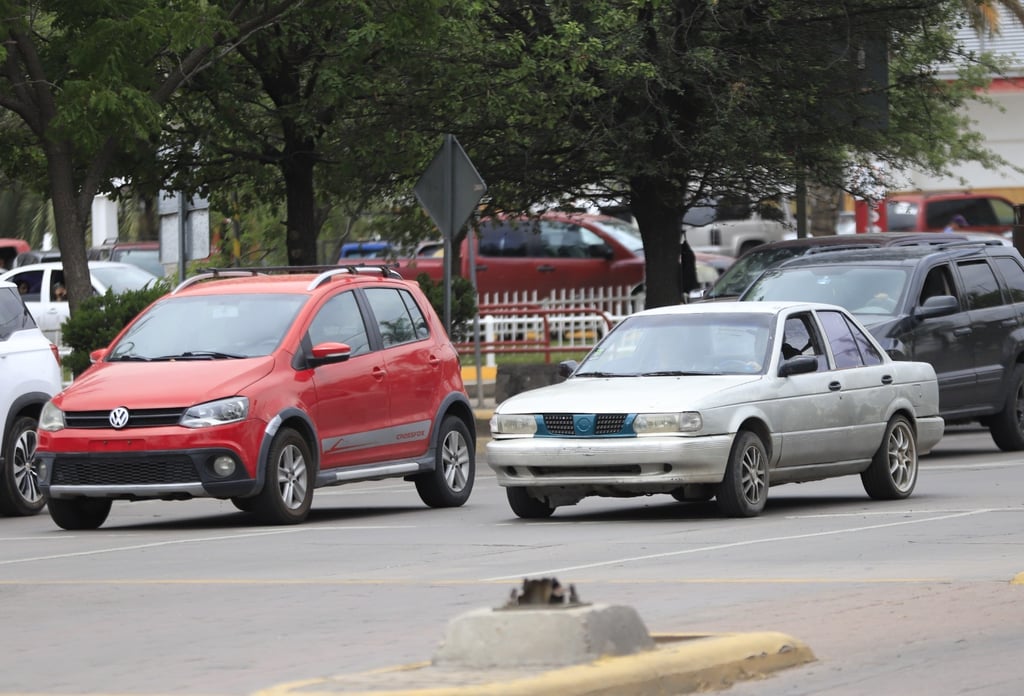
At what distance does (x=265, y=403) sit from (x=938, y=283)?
27.5 feet

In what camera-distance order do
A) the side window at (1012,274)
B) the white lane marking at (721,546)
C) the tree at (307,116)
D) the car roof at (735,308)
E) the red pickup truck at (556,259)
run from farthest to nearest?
1. the red pickup truck at (556,259)
2. the tree at (307,116)
3. the side window at (1012,274)
4. the car roof at (735,308)
5. the white lane marking at (721,546)

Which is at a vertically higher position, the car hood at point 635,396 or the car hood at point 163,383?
the car hood at point 163,383

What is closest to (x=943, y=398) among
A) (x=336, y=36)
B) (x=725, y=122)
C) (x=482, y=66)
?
(x=725, y=122)

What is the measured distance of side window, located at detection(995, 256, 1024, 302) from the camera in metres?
21.1

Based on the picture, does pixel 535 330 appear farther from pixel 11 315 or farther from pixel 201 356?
pixel 201 356

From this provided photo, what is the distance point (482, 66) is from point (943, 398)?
7.72 meters

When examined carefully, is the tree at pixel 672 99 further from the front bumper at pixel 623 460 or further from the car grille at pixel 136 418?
the car grille at pixel 136 418

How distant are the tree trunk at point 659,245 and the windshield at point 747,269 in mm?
2440

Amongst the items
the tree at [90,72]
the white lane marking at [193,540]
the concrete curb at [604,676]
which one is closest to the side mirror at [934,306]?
the white lane marking at [193,540]

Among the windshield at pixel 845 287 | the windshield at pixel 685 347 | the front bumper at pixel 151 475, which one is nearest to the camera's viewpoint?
the front bumper at pixel 151 475

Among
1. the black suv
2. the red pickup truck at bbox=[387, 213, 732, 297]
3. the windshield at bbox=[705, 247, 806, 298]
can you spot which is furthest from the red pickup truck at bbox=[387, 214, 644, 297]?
the black suv

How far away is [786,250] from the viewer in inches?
942

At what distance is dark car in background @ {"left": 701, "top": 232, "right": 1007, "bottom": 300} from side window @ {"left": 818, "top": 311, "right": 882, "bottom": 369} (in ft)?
22.8

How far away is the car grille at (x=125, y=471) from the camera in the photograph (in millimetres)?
14047
